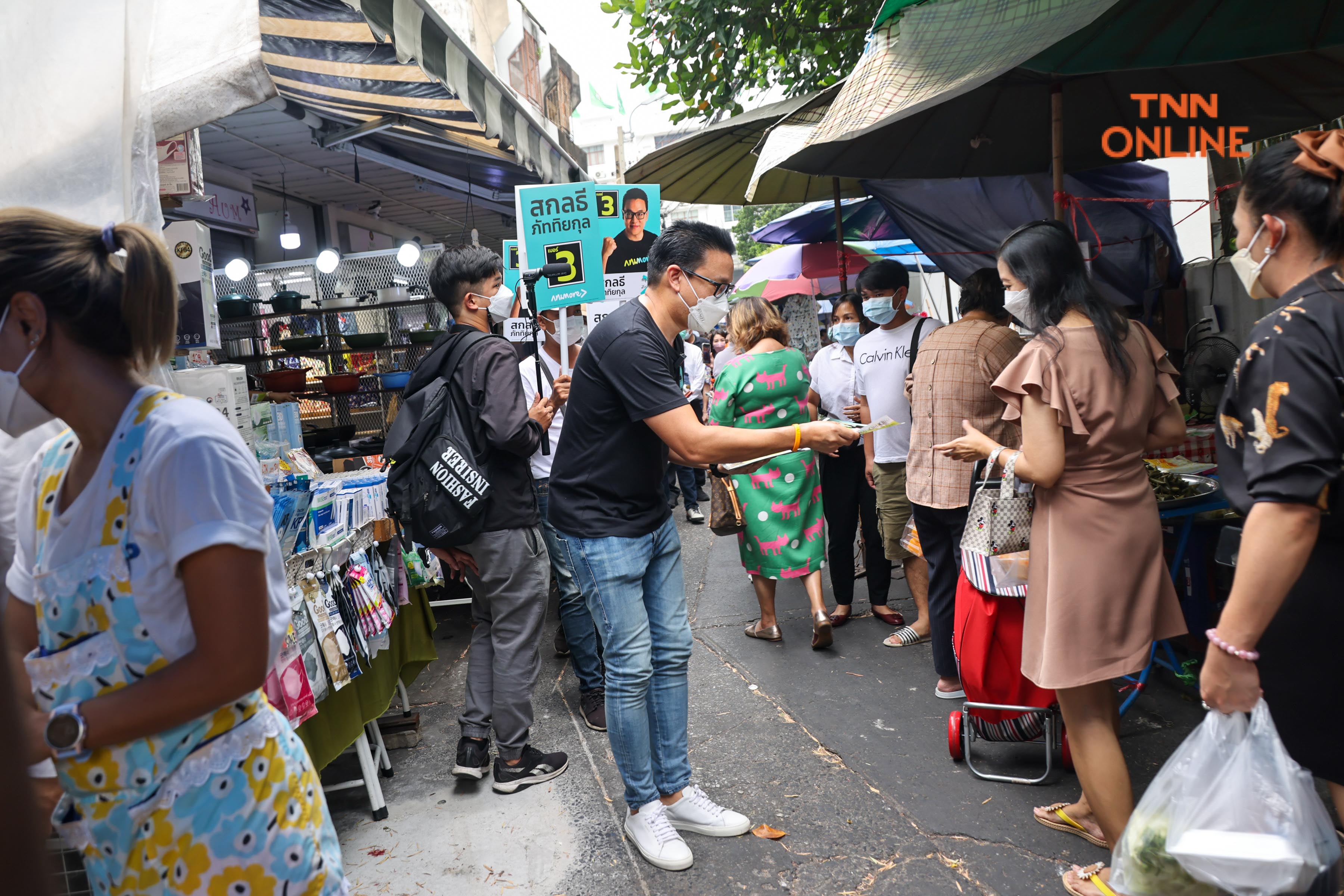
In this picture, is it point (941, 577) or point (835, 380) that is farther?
point (835, 380)

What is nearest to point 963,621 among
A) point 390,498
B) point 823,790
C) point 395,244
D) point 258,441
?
point 823,790

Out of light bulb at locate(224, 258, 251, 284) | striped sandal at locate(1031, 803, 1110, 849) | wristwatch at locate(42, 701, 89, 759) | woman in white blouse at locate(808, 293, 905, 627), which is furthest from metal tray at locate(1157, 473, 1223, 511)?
light bulb at locate(224, 258, 251, 284)

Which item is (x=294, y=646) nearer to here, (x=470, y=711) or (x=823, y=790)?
(x=470, y=711)

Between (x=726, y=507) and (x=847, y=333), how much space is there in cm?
167

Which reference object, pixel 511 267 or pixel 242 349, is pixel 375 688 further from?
pixel 242 349

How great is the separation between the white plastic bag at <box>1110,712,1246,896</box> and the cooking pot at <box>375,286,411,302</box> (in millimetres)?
6140

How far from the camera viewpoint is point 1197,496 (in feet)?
12.2

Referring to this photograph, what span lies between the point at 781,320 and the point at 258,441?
120 inches

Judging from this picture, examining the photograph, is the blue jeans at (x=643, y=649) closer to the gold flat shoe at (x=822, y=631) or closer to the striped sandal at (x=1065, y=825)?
the striped sandal at (x=1065, y=825)

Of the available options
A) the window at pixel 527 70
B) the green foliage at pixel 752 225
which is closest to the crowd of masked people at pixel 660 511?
the window at pixel 527 70

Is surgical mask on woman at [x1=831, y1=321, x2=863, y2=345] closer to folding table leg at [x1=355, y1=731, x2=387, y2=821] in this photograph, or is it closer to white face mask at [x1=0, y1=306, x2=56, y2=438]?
folding table leg at [x1=355, y1=731, x2=387, y2=821]

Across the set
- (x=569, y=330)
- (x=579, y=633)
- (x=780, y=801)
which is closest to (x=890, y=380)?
(x=569, y=330)

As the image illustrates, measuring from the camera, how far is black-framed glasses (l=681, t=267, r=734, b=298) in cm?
302

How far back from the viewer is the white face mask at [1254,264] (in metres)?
1.95
